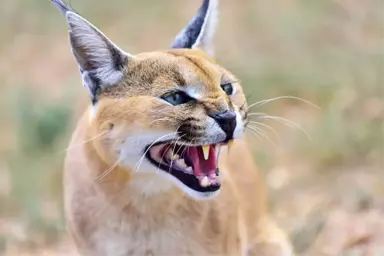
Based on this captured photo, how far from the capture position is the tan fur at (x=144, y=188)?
103 inches

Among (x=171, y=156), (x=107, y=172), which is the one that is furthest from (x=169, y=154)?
(x=107, y=172)

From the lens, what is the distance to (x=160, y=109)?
8.45 ft

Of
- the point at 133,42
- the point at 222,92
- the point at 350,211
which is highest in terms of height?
the point at 133,42

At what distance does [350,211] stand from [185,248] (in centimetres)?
176

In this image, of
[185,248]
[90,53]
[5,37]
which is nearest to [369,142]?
[185,248]

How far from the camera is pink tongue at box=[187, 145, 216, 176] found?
265cm

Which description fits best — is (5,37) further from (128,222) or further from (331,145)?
(128,222)

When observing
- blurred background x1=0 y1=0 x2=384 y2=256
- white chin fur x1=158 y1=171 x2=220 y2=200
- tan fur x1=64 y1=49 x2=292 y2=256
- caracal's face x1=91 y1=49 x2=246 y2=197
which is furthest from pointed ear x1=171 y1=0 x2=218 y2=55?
blurred background x1=0 y1=0 x2=384 y2=256

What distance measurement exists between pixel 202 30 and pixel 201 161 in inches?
20.0

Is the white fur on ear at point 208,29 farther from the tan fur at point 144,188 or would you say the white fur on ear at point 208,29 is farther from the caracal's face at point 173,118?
the caracal's face at point 173,118

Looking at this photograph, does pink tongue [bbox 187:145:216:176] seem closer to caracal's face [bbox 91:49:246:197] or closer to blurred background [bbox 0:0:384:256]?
caracal's face [bbox 91:49:246:197]

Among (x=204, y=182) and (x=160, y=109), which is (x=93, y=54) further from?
(x=204, y=182)

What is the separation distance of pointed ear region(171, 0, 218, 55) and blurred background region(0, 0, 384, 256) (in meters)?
0.68

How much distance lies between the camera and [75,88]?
6.17 metres
